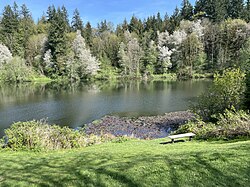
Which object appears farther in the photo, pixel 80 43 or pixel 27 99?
pixel 80 43

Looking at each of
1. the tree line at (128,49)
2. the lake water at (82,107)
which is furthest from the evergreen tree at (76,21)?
the lake water at (82,107)

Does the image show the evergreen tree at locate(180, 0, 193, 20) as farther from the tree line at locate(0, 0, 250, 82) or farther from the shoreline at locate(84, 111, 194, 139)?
the shoreline at locate(84, 111, 194, 139)

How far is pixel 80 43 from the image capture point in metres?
72.3

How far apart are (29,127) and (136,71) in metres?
64.1

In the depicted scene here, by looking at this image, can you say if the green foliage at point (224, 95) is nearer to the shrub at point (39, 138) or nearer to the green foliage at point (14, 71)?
the shrub at point (39, 138)

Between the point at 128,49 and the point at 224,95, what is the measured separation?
60624mm

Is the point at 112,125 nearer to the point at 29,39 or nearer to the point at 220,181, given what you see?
the point at 220,181

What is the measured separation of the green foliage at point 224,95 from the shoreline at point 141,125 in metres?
4.32

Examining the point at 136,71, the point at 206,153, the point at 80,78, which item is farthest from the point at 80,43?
the point at 206,153

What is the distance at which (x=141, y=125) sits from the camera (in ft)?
80.0

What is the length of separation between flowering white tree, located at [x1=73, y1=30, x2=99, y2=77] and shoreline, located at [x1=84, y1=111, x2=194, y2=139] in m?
44.2

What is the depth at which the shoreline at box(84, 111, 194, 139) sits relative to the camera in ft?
72.2

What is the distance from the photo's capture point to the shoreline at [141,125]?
866 inches

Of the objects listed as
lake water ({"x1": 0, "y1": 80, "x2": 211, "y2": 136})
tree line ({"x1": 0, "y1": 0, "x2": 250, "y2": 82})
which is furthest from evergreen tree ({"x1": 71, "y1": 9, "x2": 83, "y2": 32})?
lake water ({"x1": 0, "y1": 80, "x2": 211, "y2": 136})
